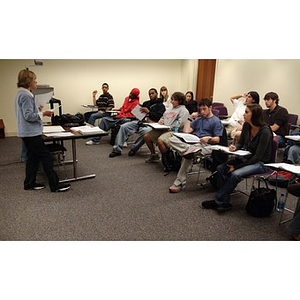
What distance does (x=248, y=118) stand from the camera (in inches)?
106

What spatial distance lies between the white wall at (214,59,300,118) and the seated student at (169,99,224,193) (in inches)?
100

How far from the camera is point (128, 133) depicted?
4.98 m

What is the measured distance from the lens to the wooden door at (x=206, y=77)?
7109 mm

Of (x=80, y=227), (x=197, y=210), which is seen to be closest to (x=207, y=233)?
(x=197, y=210)

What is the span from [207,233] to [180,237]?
0.27 m

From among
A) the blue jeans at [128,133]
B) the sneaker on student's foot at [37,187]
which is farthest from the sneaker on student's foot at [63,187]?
the blue jeans at [128,133]

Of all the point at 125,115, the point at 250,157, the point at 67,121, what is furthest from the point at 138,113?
the point at 250,157

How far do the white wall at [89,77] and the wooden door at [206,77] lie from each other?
0.18 m

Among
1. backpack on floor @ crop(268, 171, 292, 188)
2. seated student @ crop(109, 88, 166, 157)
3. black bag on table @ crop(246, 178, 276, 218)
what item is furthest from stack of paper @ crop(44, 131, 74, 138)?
backpack on floor @ crop(268, 171, 292, 188)

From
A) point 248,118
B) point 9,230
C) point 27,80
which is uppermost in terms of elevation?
point 27,80

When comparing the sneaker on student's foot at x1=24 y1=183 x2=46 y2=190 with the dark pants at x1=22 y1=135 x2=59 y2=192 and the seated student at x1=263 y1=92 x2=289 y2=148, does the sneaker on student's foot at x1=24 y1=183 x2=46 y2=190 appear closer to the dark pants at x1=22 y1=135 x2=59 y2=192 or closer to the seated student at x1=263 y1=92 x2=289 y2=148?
the dark pants at x1=22 y1=135 x2=59 y2=192

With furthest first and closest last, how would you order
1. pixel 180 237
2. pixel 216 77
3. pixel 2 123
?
pixel 216 77 → pixel 2 123 → pixel 180 237

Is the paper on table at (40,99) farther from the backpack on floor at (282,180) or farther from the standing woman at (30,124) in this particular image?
the backpack on floor at (282,180)

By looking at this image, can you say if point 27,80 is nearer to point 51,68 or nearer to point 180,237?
point 180,237
